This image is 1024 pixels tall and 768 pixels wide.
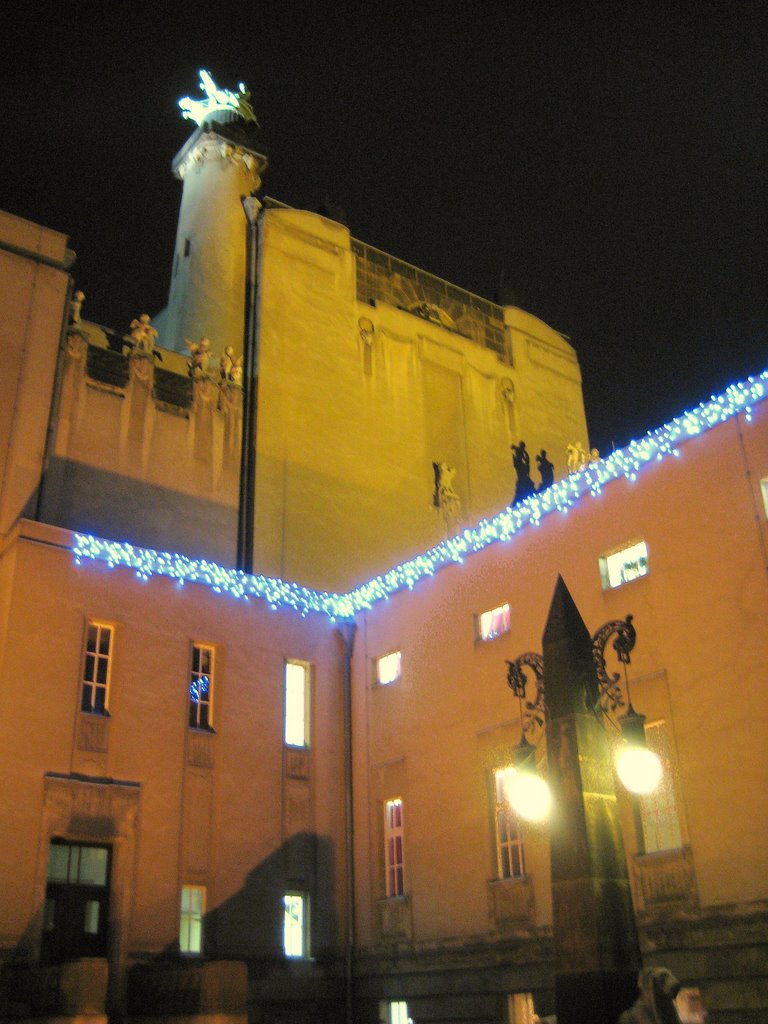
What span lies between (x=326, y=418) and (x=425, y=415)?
4.45 m

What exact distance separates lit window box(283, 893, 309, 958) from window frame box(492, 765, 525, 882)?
4.95 m

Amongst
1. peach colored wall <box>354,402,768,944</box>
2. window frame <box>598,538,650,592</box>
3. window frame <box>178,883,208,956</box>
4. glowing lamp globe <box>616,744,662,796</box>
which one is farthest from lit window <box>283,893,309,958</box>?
→ glowing lamp globe <box>616,744,662,796</box>

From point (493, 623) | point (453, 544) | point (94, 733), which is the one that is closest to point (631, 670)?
point (493, 623)

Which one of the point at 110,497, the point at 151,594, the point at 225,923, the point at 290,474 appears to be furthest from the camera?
the point at 290,474

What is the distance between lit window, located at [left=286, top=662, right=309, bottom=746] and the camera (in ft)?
76.1

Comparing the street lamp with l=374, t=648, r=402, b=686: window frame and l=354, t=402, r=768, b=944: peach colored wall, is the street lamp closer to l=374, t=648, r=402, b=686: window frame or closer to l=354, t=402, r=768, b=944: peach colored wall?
l=354, t=402, r=768, b=944: peach colored wall

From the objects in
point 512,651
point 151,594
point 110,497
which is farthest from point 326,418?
point 512,651

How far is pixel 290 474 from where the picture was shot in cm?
2919

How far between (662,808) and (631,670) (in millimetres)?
2457

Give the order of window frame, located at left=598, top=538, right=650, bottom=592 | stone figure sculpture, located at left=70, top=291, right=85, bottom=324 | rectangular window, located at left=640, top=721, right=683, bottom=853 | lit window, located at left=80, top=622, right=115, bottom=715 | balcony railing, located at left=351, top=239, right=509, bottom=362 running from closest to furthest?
1. rectangular window, located at left=640, top=721, right=683, bottom=853
2. window frame, located at left=598, top=538, right=650, bottom=592
3. lit window, located at left=80, top=622, right=115, bottom=715
4. stone figure sculpture, located at left=70, top=291, right=85, bottom=324
5. balcony railing, located at left=351, top=239, right=509, bottom=362

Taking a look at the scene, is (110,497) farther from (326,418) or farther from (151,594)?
(326,418)

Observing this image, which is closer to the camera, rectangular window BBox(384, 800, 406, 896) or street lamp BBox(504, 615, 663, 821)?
street lamp BBox(504, 615, 663, 821)

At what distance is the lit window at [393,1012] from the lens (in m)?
20.6

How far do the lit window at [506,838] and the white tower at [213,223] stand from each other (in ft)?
54.8
